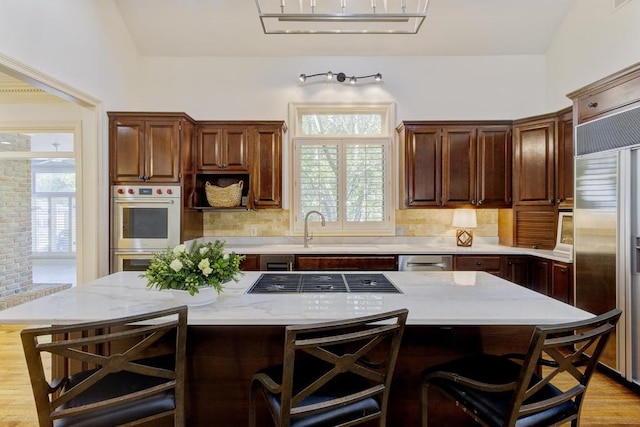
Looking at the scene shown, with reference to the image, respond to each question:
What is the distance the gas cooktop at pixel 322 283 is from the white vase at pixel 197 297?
0.30 metres

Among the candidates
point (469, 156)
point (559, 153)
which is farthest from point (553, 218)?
point (469, 156)

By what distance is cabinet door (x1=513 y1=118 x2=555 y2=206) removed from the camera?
12.1 ft

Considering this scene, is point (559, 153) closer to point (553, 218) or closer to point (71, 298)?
point (553, 218)

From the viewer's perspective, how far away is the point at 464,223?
163 inches

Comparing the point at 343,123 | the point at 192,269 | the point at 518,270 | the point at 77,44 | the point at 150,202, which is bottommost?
the point at 518,270

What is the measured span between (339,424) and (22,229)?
5.49 meters

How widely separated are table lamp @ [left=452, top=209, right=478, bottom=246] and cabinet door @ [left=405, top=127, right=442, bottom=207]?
0.33m

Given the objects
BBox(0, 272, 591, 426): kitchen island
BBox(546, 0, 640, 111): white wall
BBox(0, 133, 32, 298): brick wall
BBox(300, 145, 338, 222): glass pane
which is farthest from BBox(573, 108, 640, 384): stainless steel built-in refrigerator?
BBox(0, 133, 32, 298): brick wall

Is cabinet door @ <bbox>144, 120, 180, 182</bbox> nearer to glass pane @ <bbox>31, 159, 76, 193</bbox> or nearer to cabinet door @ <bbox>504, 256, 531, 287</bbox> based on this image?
cabinet door @ <bbox>504, 256, 531, 287</bbox>

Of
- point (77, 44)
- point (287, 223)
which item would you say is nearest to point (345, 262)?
point (287, 223)

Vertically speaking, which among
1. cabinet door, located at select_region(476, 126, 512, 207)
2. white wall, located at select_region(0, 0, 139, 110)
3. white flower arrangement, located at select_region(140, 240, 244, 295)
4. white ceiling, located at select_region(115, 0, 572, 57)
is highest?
white ceiling, located at select_region(115, 0, 572, 57)

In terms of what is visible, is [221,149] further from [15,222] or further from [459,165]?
[15,222]

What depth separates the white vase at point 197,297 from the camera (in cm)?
167

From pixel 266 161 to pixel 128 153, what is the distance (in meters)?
1.43
